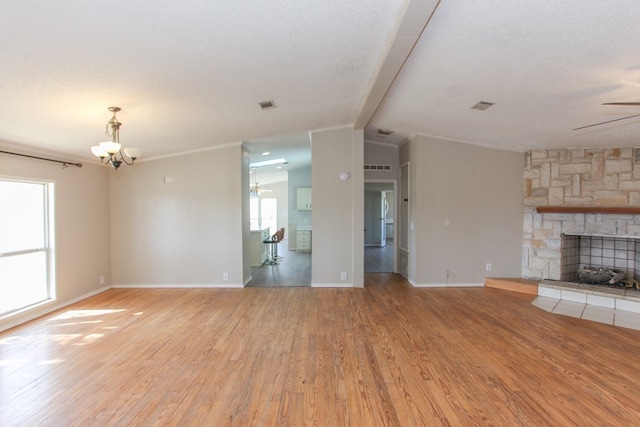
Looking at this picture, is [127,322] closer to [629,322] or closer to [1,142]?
[1,142]

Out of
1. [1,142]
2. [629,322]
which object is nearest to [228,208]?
[1,142]

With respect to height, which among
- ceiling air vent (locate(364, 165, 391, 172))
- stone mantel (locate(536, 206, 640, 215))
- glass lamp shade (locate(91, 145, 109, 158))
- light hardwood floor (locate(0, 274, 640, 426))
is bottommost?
light hardwood floor (locate(0, 274, 640, 426))

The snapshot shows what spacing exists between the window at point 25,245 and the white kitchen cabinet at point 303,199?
21.1 feet

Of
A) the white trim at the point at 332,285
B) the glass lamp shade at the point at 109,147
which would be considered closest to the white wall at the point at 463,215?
the white trim at the point at 332,285

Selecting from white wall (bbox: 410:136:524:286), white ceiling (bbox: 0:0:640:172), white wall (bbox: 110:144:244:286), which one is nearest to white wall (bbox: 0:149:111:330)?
white wall (bbox: 110:144:244:286)

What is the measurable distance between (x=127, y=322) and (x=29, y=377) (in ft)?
4.04

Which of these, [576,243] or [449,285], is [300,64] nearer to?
[449,285]

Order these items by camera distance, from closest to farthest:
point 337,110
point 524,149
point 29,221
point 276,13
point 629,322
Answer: point 276,13 < point 629,322 < point 29,221 < point 337,110 < point 524,149

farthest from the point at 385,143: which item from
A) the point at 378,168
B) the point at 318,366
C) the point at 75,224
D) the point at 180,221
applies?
the point at 75,224

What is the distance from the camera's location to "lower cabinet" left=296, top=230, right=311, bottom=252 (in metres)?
9.90

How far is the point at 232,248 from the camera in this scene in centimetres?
539

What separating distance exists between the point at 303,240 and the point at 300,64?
7.53 metres

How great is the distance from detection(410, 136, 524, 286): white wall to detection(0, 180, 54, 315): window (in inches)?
216

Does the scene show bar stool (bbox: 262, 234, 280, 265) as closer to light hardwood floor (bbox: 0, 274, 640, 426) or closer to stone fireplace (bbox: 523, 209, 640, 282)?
light hardwood floor (bbox: 0, 274, 640, 426)
